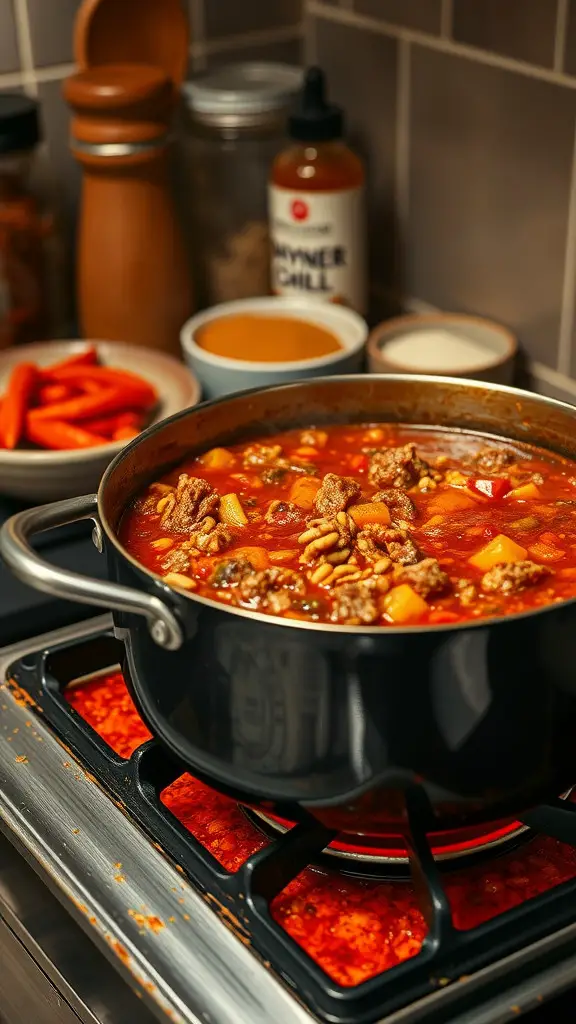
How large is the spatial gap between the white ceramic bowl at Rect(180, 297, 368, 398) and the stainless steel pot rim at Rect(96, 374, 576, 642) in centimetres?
27

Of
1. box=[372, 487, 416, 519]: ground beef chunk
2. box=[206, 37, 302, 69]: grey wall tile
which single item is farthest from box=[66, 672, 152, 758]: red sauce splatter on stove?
box=[206, 37, 302, 69]: grey wall tile

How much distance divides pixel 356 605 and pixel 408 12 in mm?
1067

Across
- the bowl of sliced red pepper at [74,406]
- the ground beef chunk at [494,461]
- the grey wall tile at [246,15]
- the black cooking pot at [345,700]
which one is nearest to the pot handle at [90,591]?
the black cooking pot at [345,700]

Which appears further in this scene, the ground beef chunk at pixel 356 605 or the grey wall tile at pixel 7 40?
the grey wall tile at pixel 7 40

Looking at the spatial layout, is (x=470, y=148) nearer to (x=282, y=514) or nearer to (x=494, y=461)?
(x=494, y=461)

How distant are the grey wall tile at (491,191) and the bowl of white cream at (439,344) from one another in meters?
0.04

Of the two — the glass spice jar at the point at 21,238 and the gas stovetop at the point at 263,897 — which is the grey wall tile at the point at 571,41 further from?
the gas stovetop at the point at 263,897

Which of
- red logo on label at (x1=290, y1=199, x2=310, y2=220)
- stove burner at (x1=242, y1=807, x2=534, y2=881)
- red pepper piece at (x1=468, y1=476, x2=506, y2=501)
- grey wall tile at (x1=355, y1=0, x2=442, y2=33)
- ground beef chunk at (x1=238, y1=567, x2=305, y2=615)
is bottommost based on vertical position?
stove burner at (x1=242, y1=807, x2=534, y2=881)

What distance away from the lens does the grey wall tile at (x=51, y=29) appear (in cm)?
173

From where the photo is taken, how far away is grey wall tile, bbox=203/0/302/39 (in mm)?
1872

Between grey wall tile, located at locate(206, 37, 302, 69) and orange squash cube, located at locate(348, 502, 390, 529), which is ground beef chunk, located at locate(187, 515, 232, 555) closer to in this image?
orange squash cube, located at locate(348, 502, 390, 529)

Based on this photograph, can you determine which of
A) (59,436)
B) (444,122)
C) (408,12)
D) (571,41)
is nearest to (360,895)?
(59,436)

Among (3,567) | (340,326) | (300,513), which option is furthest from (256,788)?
(340,326)

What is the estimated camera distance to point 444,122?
170 cm
